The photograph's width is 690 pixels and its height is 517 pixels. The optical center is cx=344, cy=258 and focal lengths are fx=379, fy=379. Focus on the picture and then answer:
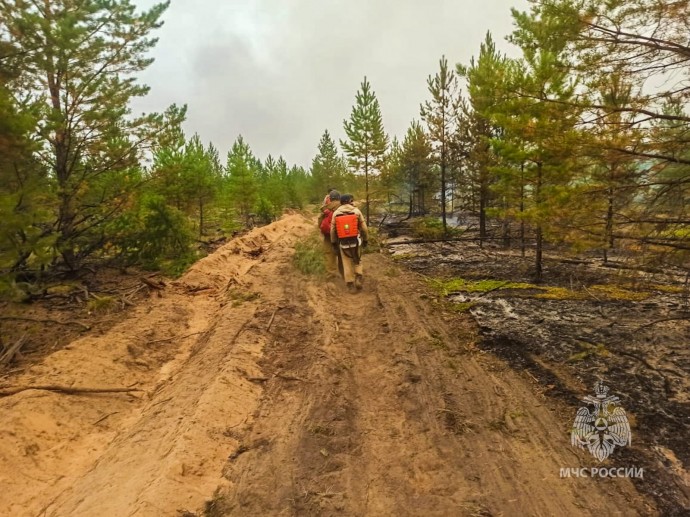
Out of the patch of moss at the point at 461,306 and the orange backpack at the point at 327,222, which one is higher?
the orange backpack at the point at 327,222

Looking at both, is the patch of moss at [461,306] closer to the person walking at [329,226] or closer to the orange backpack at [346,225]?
the orange backpack at [346,225]

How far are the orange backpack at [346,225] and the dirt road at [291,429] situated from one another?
2.79 meters

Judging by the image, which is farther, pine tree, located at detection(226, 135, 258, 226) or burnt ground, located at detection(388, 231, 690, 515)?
pine tree, located at detection(226, 135, 258, 226)

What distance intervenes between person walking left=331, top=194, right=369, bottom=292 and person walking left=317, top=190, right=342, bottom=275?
0.73 meters

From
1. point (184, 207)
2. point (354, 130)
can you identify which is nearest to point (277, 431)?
point (184, 207)

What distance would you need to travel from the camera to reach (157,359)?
6238 millimetres

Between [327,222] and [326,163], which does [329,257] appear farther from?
[326,163]

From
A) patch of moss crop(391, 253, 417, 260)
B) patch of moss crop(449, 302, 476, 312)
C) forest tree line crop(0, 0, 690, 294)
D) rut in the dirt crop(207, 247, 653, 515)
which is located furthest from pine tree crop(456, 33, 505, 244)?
rut in the dirt crop(207, 247, 653, 515)

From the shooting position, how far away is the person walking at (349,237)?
30.8 ft

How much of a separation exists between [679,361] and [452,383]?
133 inches

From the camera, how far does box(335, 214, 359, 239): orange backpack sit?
937 cm

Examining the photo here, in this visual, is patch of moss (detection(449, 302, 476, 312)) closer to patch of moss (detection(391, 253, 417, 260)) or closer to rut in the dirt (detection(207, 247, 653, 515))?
rut in the dirt (detection(207, 247, 653, 515))

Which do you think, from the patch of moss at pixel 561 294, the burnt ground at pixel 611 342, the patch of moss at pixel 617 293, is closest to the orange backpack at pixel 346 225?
the burnt ground at pixel 611 342

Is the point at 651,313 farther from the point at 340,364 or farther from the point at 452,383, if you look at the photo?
the point at 340,364
